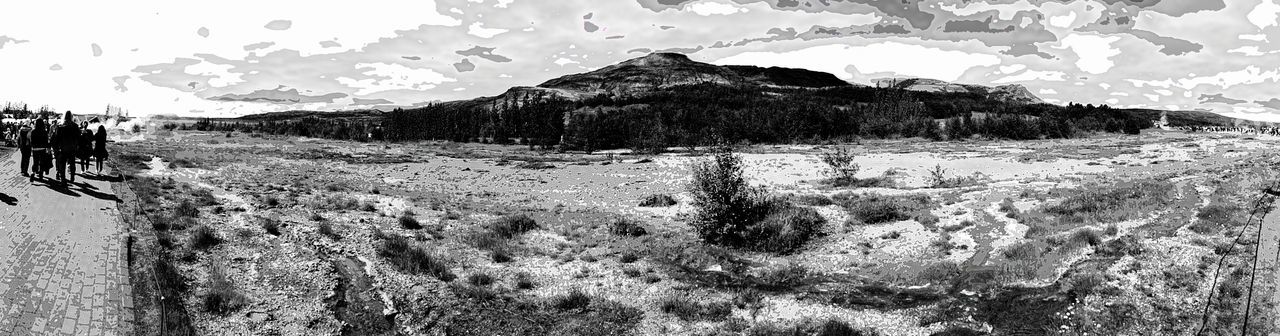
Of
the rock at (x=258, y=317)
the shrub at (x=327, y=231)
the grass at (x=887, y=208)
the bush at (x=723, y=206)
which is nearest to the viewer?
the rock at (x=258, y=317)

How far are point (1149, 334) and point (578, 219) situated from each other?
627 inches

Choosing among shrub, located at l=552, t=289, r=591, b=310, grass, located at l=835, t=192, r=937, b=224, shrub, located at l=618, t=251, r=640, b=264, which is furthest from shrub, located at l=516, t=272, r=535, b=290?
grass, located at l=835, t=192, r=937, b=224

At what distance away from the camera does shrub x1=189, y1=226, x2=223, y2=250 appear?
11.3 meters

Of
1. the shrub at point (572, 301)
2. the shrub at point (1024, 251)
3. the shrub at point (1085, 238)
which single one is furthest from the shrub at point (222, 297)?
the shrub at point (1085, 238)

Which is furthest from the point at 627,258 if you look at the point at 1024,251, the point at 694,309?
the point at 1024,251

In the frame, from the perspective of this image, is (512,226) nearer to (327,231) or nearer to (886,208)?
(327,231)

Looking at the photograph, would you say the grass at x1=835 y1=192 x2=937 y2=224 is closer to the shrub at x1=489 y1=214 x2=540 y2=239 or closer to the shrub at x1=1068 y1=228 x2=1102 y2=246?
the shrub at x1=1068 y1=228 x2=1102 y2=246

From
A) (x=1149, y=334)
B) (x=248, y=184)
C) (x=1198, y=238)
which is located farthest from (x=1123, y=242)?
(x=248, y=184)

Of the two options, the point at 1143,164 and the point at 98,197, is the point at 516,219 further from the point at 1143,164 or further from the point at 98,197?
the point at 1143,164

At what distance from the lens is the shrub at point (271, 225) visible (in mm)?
13664

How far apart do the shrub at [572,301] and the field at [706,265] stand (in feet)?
0.21

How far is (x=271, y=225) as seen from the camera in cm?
1408

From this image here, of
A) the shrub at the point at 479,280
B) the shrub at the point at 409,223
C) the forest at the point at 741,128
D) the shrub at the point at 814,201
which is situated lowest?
the shrub at the point at 479,280

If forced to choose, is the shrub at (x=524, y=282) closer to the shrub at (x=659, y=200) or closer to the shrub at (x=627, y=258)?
the shrub at (x=627, y=258)
